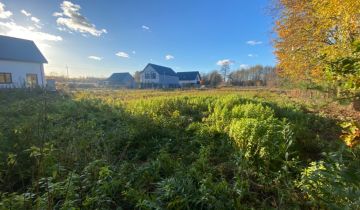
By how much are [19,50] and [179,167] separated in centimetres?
2531

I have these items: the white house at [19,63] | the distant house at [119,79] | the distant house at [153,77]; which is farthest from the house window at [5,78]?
the distant house at [119,79]

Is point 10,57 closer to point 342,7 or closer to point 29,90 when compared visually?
point 29,90

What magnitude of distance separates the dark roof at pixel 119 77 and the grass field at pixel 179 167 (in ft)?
157

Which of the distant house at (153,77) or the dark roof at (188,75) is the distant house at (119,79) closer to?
the distant house at (153,77)

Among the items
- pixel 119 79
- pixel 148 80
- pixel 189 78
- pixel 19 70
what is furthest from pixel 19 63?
pixel 189 78

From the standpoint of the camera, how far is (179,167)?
3.96m

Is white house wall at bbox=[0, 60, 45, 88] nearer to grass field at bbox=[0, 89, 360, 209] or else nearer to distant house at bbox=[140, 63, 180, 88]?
grass field at bbox=[0, 89, 360, 209]

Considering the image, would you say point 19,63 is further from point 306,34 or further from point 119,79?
point 119,79

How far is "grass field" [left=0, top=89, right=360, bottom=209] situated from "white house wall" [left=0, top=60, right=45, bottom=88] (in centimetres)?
1759

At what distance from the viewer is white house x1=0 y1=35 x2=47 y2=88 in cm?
2000

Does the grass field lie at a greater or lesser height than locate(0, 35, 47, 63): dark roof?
lesser

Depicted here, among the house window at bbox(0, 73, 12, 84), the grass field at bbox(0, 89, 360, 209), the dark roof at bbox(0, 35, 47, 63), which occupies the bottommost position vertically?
the grass field at bbox(0, 89, 360, 209)

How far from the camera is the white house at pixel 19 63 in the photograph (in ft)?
65.6

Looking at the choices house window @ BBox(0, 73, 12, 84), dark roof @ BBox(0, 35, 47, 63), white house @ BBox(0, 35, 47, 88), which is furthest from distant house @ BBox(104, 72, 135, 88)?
house window @ BBox(0, 73, 12, 84)
